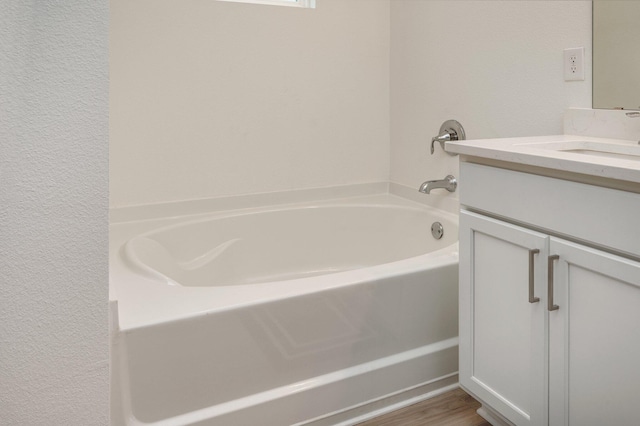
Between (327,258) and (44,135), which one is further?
(327,258)

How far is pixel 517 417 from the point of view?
1501 mm

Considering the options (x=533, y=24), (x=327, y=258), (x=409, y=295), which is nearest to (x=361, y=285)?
(x=409, y=295)

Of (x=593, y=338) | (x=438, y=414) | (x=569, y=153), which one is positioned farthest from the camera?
(x=438, y=414)

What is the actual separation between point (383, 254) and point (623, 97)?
4.19 feet

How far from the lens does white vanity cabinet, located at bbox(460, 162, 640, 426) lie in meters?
1.19

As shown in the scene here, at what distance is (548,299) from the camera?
1355 millimetres

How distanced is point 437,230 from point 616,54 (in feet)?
3.23

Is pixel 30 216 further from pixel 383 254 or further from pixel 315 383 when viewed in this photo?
pixel 383 254

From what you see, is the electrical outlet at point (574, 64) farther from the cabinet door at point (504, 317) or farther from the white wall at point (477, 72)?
the cabinet door at point (504, 317)

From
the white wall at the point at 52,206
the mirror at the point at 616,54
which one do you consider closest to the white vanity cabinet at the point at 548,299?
the mirror at the point at 616,54

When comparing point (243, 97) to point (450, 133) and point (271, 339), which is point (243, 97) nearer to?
point (450, 133)

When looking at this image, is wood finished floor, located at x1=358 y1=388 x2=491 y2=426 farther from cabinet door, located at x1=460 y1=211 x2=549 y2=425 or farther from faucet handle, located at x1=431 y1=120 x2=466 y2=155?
faucet handle, located at x1=431 y1=120 x2=466 y2=155

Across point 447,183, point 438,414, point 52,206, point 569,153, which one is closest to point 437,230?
point 447,183

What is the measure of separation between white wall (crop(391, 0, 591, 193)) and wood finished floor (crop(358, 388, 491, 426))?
0.98m
